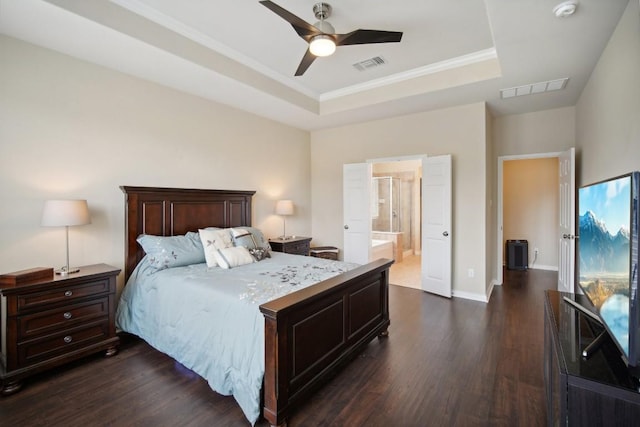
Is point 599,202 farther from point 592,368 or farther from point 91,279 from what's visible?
point 91,279

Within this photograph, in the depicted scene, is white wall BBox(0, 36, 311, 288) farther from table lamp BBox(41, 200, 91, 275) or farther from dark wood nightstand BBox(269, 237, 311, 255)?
dark wood nightstand BBox(269, 237, 311, 255)

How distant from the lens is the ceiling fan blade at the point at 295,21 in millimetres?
2051

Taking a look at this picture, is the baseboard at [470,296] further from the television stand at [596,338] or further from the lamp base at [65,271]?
the lamp base at [65,271]

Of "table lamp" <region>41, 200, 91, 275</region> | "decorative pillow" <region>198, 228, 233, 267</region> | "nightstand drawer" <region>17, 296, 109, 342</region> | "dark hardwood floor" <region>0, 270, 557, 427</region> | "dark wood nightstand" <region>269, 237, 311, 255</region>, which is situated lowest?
"dark hardwood floor" <region>0, 270, 557, 427</region>

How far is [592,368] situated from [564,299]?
1.05 m

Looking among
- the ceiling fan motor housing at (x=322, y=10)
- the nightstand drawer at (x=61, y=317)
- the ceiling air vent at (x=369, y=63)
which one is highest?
the ceiling air vent at (x=369, y=63)

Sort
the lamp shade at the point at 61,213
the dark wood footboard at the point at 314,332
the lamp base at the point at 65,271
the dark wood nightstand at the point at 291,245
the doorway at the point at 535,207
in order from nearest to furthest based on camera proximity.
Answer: the dark wood footboard at the point at 314,332 < the lamp shade at the point at 61,213 < the lamp base at the point at 65,271 < the dark wood nightstand at the point at 291,245 < the doorway at the point at 535,207

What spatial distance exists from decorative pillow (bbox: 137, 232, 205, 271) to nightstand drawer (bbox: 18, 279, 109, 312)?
16.9 inches

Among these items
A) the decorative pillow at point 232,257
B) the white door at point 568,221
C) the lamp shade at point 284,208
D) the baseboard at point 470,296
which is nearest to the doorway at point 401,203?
the baseboard at point 470,296

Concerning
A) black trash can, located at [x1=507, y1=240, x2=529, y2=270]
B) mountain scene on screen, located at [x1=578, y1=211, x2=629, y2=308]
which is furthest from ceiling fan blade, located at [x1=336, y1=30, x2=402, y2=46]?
black trash can, located at [x1=507, y1=240, x2=529, y2=270]

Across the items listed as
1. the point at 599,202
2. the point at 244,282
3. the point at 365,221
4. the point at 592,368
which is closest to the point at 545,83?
the point at 599,202

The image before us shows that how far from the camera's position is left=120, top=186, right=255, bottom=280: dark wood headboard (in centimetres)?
313

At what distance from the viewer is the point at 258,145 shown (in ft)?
15.5

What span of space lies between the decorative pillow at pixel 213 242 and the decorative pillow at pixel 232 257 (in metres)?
0.05
